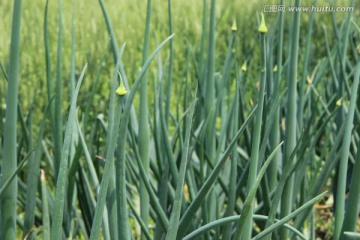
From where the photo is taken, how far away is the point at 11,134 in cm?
71

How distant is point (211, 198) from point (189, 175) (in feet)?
0.16

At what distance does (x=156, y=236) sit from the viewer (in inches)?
35.8

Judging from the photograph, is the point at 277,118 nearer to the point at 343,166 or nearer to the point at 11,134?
the point at 343,166

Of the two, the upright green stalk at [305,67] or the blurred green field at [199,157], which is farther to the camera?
the upright green stalk at [305,67]

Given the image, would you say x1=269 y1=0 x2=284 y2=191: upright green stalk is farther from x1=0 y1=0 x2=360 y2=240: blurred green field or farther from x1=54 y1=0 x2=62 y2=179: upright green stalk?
x1=54 y1=0 x2=62 y2=179: upright green stalk

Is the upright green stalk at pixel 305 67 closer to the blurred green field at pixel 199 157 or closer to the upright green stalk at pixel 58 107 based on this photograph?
the blurred green field at pixel 199 157

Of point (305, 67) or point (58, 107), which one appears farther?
point (305, 67)

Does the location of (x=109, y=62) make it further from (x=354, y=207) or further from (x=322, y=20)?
(x=354, y=207)

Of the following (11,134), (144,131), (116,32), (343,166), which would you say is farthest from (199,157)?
(116,32)

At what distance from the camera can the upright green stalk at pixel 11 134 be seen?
0.71 m

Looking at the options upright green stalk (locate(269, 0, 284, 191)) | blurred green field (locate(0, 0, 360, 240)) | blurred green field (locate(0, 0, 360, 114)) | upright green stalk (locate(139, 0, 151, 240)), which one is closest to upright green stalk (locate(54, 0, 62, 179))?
blurred green field (locate(0, 0, 360, 240))

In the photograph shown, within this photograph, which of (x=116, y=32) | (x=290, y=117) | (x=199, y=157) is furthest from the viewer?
(x=116, y=32)

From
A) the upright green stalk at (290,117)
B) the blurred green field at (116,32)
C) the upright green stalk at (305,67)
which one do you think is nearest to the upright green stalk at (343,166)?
the upright green stalk at (290,117)

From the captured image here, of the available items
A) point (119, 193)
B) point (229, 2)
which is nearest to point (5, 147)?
point (119, 193)
